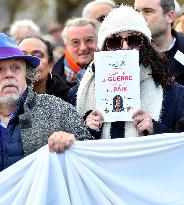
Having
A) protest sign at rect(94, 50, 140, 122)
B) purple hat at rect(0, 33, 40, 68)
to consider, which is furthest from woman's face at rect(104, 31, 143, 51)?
Answer: purple hat at rect(0, 33, 40, 68)

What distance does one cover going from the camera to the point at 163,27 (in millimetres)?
7785

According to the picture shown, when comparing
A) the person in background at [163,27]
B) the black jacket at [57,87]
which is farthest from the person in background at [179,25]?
the black jacket at [57,87]

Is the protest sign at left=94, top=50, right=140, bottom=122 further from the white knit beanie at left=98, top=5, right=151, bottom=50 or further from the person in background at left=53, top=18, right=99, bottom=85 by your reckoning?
the person in background at left=53, top=18, right=99, bottom=85

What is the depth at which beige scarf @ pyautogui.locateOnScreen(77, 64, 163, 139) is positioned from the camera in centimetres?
625

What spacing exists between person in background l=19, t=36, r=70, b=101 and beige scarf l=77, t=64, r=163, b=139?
0.56 m

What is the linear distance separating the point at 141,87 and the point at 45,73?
172 centimetres

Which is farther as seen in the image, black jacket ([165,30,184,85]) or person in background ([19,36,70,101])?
person in background ([19,36,70,101])

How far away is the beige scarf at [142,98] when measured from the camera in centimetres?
625

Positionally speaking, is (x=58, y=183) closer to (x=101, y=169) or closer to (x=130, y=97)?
(x=101, y=169)

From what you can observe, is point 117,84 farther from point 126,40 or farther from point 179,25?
point 179,25

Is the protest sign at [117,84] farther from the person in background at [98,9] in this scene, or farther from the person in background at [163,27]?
the person in background at [98,9]

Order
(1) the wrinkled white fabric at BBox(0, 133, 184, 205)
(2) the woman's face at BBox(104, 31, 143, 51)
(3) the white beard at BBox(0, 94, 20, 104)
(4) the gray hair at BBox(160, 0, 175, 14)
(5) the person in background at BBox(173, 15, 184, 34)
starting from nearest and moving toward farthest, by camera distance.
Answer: (1) the wrinkled white fabric at BBox(0, 133, 184, 205)
(3) the white beard at BBox(0, 94, 20, 104)
(2) the woman's face at BBox(104, 31, 143, 51)
(4) the gray hair at BBox(160, 0, 175, 14)
(5) the person in background at BBox(173, 15, 184, 34)

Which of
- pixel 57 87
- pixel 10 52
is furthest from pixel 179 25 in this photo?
pixel 10 52

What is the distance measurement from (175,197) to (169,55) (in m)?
1.95
